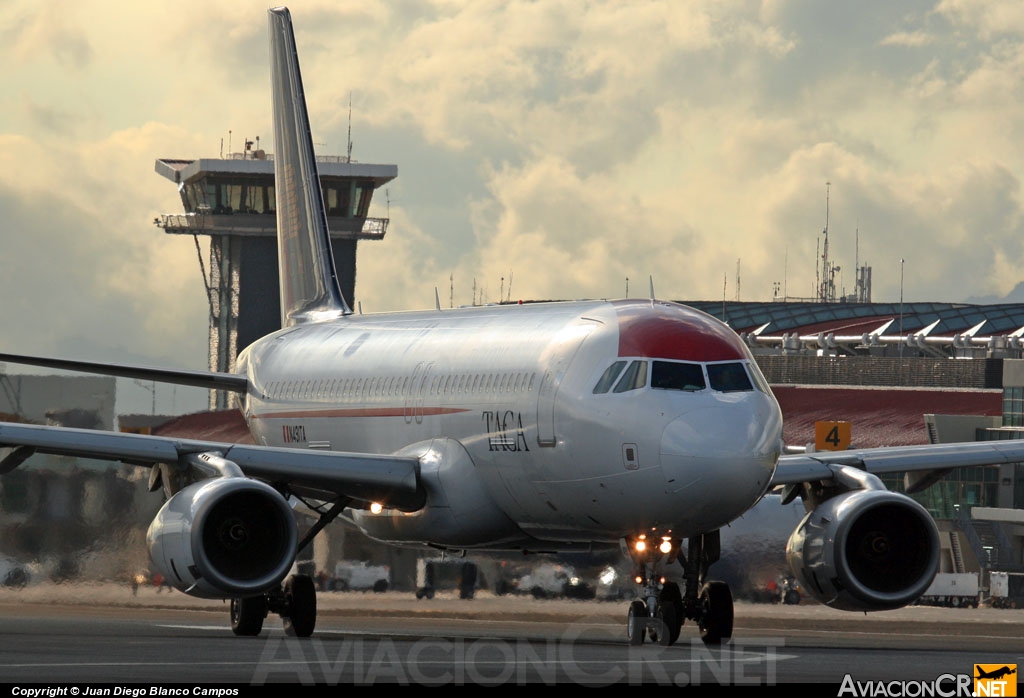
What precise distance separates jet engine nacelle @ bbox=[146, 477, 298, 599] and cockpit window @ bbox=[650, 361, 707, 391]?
4.70 m

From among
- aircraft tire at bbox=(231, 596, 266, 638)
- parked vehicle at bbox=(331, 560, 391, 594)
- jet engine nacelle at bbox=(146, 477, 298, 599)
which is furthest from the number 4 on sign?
jet engine nacelle at bbox=(146, 477, 298, 599)

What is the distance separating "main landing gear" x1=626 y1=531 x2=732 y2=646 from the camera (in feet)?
72.1

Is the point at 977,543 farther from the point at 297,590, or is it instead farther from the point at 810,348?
the point at 810,348

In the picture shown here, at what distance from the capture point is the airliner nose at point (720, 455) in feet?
65.7

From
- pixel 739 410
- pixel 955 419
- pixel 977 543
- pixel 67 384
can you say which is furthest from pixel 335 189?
pixel 739 410

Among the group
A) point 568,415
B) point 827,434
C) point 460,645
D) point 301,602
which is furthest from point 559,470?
point 827,434

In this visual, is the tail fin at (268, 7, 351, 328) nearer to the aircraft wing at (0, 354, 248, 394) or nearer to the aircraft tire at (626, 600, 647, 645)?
the aircraft wing at (0, 354, 248, 394)

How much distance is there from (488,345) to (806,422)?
4837 cm

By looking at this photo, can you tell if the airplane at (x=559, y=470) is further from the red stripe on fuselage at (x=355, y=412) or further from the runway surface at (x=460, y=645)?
the runway surface at (x=460, y=645)

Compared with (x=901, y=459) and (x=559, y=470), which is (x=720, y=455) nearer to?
(x=559, y=470)

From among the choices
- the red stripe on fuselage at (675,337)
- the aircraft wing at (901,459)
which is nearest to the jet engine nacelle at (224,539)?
the red stripe on fuselage at (675,337)

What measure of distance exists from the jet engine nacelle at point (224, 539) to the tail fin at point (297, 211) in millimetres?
12528

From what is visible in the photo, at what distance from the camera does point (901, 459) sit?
25.1 meters

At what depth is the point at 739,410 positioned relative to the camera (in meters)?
20.5
